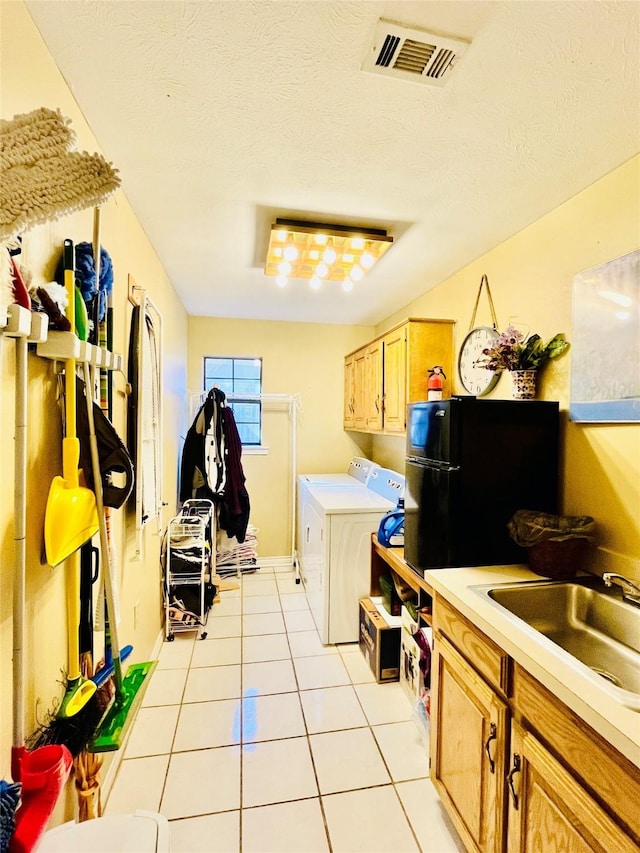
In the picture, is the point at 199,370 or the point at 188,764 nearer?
the point at 188,764

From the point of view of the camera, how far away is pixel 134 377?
196 centimetres

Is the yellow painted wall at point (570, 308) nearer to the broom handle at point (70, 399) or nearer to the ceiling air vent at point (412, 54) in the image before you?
the ceiling air vent at point (412, 54)

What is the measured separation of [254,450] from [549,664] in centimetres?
335

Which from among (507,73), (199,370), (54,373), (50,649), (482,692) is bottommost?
(482,692)

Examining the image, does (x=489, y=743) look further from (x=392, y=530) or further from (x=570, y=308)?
(x=570, y=308)

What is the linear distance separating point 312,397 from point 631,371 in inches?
118

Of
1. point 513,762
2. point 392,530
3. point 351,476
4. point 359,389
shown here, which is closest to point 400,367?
point 359,389

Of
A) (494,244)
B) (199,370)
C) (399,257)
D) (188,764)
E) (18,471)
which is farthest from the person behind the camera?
(199,370)

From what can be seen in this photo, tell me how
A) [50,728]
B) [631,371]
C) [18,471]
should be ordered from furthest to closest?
1. [631,371]
2. [50,728]
3. [18,471]

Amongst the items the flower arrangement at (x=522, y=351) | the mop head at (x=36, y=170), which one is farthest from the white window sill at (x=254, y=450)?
the mop head at (x=36, y=170)

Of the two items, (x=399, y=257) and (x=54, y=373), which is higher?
(x=399, y=257)

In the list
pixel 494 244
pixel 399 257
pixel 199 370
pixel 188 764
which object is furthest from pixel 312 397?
pixel 188 764

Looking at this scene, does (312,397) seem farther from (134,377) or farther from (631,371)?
(631,371)

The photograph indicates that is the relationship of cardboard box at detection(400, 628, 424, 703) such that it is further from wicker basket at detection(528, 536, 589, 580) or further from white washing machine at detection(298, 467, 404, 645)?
wicker basket at detection(528, 536, 589, 580)
